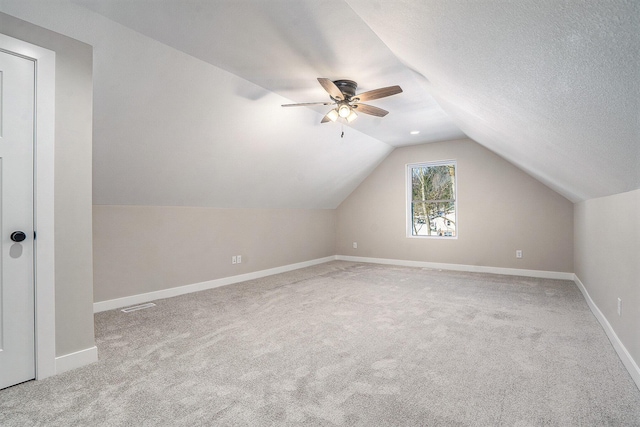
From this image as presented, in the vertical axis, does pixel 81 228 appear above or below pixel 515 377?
above

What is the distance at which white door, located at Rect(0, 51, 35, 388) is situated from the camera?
2.00m

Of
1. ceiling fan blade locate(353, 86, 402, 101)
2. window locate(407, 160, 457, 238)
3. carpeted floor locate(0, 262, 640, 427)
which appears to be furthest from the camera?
window locate(407, 160, 457, 238)

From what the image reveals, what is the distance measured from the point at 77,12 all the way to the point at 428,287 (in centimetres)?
463

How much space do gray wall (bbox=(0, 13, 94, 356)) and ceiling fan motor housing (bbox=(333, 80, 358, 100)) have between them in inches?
80.9

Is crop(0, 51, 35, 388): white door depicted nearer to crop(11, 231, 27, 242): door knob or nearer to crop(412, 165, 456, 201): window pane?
crop(11, 231, 27, 242): door knob

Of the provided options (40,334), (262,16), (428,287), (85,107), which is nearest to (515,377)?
(428,287)

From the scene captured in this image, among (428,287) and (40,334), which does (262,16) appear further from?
(428,287)

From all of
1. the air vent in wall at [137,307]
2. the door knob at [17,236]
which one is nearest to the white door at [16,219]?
the door knob at [17,236]

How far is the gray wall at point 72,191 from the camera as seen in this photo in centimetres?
220

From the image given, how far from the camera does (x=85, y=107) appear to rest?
7.59ft

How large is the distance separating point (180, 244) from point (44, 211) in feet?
7.46

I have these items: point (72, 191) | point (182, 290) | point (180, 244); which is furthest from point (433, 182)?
point (72, 191)

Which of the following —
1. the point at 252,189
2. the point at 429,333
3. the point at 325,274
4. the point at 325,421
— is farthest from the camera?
the point at 325,274

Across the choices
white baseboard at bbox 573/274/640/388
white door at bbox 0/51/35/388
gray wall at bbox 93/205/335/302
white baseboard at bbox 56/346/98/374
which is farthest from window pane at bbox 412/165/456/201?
white door at bbox 0/51/35/388
